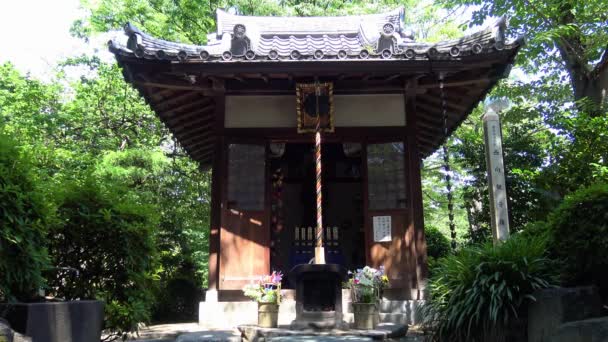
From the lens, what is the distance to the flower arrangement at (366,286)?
700 centimetres

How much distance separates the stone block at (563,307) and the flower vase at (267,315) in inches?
145

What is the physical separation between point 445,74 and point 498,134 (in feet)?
4.75

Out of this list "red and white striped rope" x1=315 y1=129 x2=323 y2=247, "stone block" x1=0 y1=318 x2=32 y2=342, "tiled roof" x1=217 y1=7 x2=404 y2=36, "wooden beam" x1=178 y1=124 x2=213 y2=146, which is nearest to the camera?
"stone block" x1=0 y1=318 x2=32 y2=342

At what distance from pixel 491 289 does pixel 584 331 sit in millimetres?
1082

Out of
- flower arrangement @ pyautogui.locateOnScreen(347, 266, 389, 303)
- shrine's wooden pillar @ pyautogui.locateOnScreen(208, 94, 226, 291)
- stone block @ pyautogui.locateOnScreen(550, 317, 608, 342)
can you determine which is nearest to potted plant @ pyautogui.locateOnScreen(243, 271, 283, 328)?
flower arrangement @ pyautogui.locateOnScreen(347, 266, 389, 303)

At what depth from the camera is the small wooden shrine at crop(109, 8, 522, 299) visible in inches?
301

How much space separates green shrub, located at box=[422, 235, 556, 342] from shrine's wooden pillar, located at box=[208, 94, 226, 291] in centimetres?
414

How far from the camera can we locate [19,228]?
3609mm

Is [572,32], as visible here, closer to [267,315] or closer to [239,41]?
[239,41]

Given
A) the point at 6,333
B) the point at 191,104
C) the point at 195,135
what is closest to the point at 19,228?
the point at 6,333

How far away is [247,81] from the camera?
8.79m

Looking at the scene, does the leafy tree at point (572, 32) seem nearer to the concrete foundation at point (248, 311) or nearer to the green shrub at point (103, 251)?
the concrete foundation at point (248, 311)

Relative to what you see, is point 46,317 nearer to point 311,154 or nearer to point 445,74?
point 445,74

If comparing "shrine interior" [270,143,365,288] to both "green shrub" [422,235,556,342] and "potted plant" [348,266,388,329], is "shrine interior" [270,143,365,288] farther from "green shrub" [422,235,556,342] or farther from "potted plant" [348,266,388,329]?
"green shrub" [422,235,556,342]
